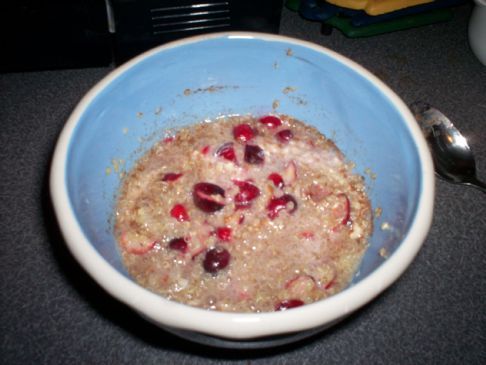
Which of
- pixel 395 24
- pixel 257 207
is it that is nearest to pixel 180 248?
pixel 257 207

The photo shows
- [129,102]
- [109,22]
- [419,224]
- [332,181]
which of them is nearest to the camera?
[419,224]

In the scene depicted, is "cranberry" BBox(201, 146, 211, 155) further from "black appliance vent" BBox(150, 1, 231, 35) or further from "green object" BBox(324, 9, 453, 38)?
"green object" BBox(324, 9, 453, 38)

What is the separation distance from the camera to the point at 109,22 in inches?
36.0

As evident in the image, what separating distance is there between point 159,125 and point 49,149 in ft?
0.93

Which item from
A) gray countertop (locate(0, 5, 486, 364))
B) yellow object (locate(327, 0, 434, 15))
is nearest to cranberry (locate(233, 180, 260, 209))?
gray countertop (locate(0, 5, 486, 364))

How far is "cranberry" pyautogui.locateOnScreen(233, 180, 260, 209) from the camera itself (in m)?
0.75

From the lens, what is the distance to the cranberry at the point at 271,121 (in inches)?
33.4

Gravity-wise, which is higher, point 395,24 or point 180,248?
point 395,24

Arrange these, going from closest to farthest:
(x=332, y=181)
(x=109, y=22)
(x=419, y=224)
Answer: (x=419, y=224)
(x=332, y=181)
(x=109, y=22)

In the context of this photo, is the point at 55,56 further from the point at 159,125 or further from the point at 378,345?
the point at 378,345

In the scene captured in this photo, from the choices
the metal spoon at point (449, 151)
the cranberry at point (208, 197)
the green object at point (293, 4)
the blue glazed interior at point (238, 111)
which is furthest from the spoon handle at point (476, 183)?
the green object at point (293, 4)

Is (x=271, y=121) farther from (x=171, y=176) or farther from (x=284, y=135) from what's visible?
(x=171, y=176)

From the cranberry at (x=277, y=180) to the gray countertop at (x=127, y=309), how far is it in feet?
0.83

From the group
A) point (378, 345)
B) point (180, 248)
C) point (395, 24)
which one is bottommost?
point (378, 345)
